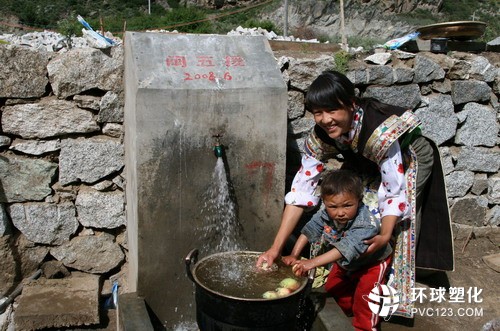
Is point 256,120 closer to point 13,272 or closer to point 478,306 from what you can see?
point 13,272

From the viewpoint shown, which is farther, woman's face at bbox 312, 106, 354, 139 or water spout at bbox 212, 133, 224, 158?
water spout at bbox 212, 133, 224, 158

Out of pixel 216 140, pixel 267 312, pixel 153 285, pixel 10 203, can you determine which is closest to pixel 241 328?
pixel 267 312

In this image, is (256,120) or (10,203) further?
(10,203)

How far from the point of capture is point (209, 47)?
307 cm

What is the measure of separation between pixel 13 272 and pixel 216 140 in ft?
5.71

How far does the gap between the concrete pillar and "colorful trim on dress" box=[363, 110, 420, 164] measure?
585 mm

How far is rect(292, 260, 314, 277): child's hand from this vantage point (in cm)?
250

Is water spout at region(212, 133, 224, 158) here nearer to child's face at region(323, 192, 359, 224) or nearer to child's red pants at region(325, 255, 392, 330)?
child's face at region(323, 192, 359, 224)

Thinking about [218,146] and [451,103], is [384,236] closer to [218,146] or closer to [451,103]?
[218,146]

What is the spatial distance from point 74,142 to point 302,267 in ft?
5.78

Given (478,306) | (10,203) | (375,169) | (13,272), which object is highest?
(375,169)

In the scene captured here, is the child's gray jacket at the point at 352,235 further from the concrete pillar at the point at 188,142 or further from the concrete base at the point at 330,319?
the concrete pillar at the point at 188,142

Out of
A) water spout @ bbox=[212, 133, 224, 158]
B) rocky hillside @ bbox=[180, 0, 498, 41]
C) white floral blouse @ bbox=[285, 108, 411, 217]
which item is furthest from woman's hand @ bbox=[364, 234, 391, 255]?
rocky hillside @ bbox=[180, 0, 498, 41]

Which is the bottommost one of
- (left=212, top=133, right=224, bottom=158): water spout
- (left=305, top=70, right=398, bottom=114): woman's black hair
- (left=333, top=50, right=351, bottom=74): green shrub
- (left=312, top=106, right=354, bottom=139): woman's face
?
(left=212, top=133, right=224, bottom=158): water spout
